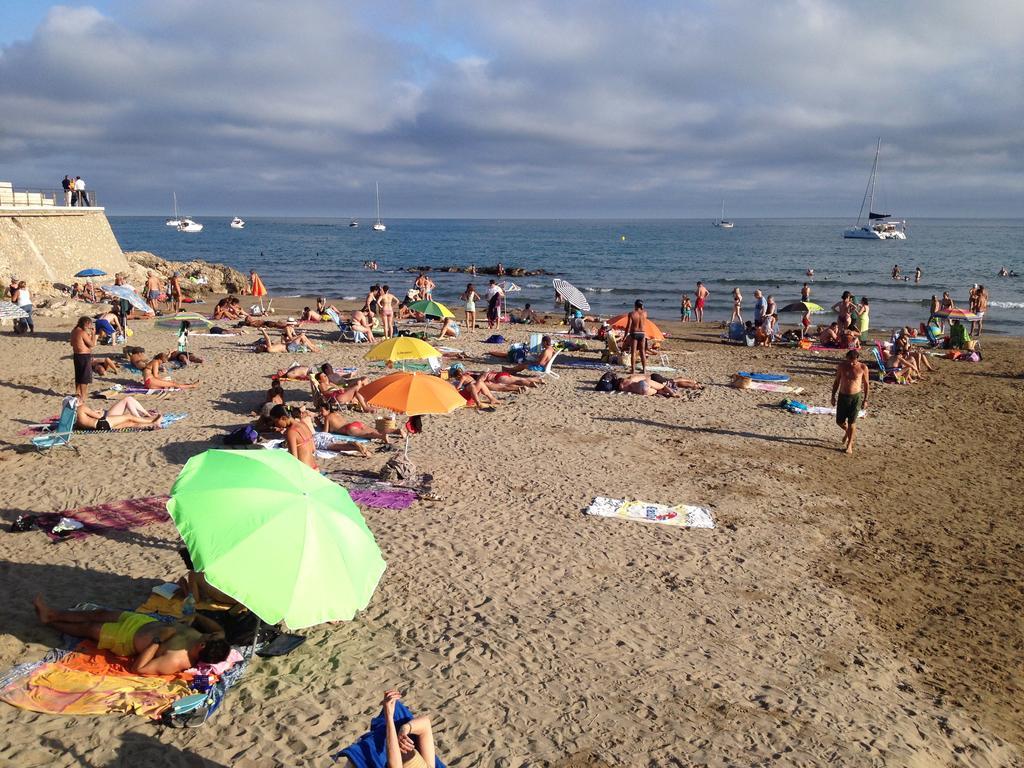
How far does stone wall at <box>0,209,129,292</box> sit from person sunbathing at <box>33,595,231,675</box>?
2233cm

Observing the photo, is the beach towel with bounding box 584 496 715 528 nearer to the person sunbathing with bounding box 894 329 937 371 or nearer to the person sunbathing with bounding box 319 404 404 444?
the person sunbathing with bounding box 319 404 404 444

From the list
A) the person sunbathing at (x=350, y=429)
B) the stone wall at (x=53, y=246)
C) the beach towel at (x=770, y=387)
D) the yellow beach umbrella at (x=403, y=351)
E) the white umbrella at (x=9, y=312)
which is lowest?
the beach towel at (x=770, y=387)

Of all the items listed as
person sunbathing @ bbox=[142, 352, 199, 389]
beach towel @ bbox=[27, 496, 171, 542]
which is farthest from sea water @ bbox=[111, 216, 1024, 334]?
beach towel @ bbox=[27, 496, 171, 542]

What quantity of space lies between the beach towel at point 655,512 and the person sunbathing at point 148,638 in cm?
436

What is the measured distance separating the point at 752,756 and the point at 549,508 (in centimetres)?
404

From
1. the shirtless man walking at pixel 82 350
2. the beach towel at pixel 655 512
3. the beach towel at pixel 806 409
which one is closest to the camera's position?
the beach towel at pixel 655 512

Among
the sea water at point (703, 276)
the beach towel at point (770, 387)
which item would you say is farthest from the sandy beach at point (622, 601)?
the sea water at point (703, 276)

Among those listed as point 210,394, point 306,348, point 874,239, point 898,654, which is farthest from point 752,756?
point 874,239

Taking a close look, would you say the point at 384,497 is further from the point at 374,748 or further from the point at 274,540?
the point at 374,748

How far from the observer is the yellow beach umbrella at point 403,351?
10.6m

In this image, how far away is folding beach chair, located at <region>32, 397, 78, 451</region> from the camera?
9.34 metres

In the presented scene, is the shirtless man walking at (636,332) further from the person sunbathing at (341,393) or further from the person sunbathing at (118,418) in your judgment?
the person sunbathing at (118,418)

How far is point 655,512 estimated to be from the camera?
810 centimetres

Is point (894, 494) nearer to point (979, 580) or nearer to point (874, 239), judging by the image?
point (979, 580)
